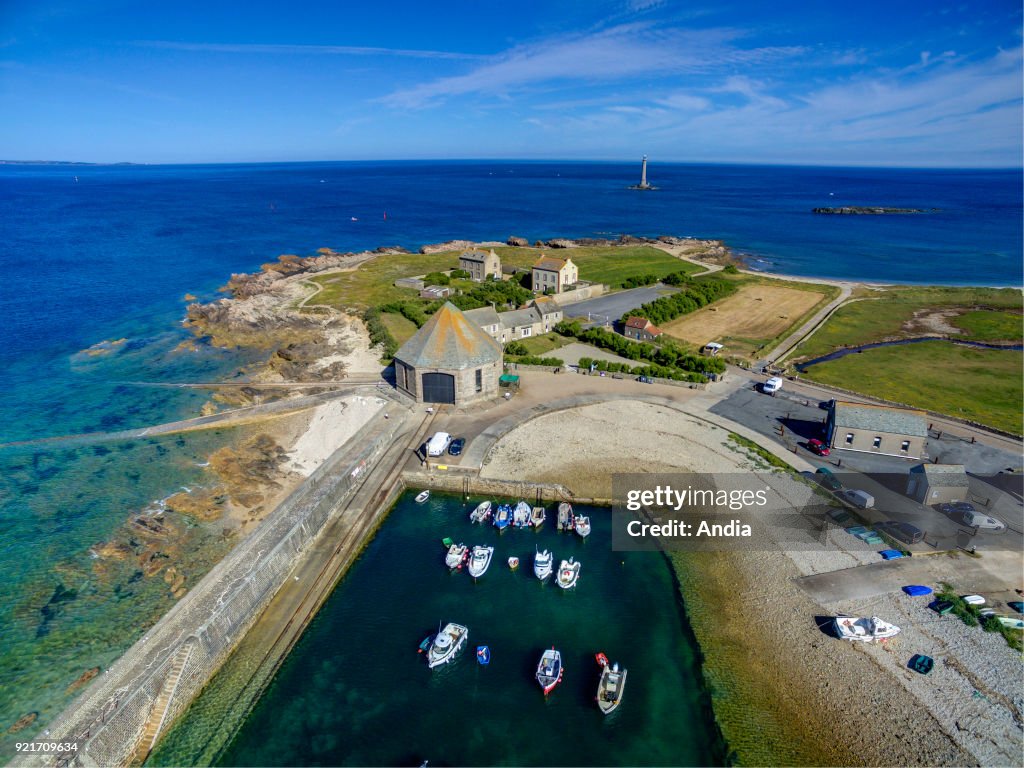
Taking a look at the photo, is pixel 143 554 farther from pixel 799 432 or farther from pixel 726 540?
pixel 799 432

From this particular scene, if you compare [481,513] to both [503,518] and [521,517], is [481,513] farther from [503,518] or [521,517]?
[521,517]

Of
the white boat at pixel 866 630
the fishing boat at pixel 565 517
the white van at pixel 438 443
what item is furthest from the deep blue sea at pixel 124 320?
the white boat at pixel 866 630

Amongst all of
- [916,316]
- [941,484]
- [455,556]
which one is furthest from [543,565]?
[916,316]

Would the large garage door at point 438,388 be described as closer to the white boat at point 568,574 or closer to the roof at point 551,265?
the white boat at point 568,574

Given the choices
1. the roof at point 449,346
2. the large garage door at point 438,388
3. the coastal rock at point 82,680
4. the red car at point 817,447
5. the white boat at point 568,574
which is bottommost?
the coastal rock at point 82,680

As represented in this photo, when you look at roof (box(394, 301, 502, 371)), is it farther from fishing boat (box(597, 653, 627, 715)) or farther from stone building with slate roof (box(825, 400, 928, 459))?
stone building with slate roof (box(825, 400, 928, 459))

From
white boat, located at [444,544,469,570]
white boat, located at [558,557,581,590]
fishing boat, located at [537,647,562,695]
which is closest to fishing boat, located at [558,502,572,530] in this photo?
white boat, located at [558,557,581,590]
